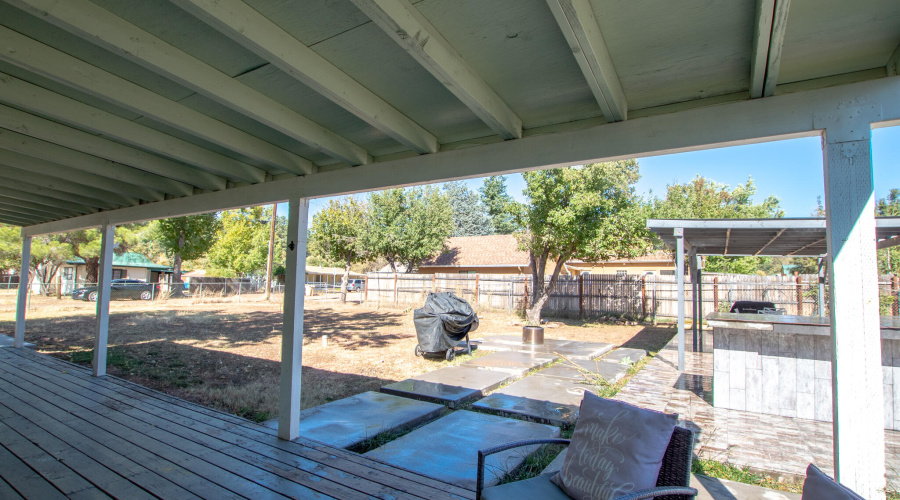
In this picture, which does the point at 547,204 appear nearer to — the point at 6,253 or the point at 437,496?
the point at 437,496

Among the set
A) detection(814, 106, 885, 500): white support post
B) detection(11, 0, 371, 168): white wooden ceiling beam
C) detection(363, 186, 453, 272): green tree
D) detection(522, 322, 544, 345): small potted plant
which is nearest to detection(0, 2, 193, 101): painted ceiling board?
detection(11, 0, 371, 168): white wooden ceiling beam

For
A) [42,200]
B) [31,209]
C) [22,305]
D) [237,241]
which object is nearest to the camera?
[42,200]

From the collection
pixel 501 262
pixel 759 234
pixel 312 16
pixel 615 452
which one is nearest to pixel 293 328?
pixel 312 16

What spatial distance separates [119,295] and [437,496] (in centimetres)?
2281

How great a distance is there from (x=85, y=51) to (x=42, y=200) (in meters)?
4.83

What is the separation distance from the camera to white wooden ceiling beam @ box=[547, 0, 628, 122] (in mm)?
1732

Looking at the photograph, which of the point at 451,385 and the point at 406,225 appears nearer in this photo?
the point at 451,385

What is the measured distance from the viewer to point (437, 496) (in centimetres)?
278

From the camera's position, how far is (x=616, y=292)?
14594 millimetres

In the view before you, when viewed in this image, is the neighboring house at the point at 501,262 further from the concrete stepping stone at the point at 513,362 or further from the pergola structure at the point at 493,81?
the pergola structure at the point at 493,81

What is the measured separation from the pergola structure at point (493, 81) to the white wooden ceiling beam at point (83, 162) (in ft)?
0.19

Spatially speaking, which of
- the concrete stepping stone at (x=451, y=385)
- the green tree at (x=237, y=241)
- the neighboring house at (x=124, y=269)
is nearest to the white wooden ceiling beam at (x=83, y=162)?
the concrete stepping stone at (x=451, y=385)

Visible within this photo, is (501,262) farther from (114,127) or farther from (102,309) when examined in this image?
(114,127)

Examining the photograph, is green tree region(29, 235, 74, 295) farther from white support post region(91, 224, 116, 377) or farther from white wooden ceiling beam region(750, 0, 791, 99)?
white wooden ceiling beam region(750, 0, 791, 99)
